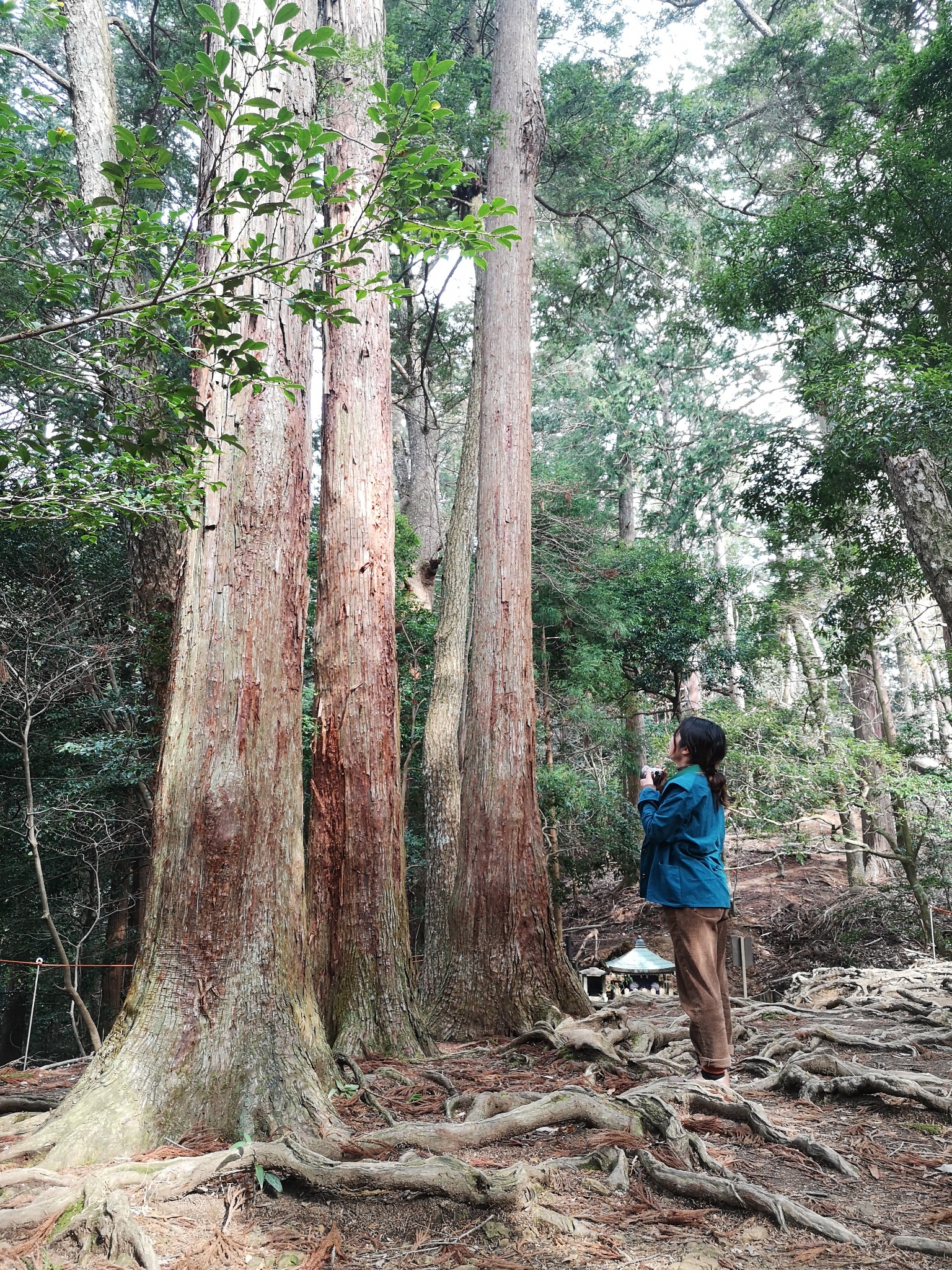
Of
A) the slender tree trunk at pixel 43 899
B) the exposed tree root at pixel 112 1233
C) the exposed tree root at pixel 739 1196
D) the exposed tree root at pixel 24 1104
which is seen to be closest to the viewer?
the exposed tree root at pixel 112 1233

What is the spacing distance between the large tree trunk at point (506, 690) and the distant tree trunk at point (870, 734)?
697 centimetres

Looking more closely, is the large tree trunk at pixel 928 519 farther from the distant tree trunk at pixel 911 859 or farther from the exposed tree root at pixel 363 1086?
the exposed tree root at pixel 363 1086

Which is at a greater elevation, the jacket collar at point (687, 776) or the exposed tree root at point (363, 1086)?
the jacket collar at point (687, 776)

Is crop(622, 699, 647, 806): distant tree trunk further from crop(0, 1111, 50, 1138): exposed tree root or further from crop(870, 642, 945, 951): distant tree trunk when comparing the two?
crop(0, 1111, 50, 1138): exposed tree root

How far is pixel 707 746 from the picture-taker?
155 inches

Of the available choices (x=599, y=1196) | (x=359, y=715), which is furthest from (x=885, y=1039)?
(x=359, y=715)

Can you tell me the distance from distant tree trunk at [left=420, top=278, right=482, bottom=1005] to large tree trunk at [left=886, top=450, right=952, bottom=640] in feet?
12.9

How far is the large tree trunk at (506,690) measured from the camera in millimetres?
5539

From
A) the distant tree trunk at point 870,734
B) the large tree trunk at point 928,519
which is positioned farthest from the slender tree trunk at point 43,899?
the distant tree trunk at point 870,734

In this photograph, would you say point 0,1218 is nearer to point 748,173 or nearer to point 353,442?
point 353,442

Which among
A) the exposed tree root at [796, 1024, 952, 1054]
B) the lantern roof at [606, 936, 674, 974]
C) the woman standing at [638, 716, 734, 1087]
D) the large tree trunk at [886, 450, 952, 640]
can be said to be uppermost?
the large tree trunk at [886, 450, 952, 640]

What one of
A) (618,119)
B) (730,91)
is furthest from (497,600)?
(730,91)

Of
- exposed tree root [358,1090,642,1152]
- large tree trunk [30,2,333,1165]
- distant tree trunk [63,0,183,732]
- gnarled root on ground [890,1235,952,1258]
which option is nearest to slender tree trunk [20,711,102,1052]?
distant tree trunk [63,0,183,732]

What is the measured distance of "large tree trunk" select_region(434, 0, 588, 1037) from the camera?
554cm
